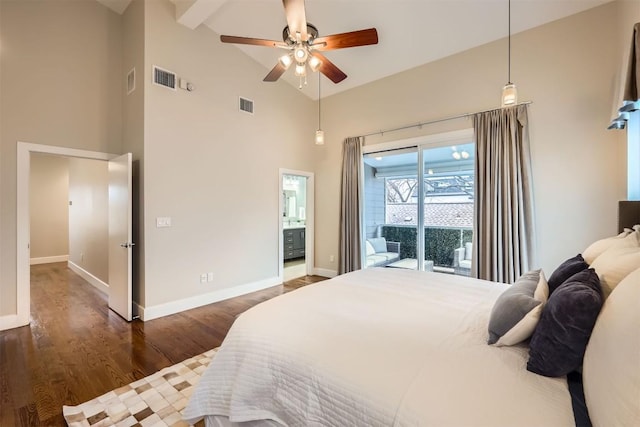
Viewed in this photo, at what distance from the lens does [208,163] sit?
155 inches

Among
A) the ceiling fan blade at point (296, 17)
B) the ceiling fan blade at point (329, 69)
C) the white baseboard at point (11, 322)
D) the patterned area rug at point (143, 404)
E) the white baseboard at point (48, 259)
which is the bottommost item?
the patterned area rug at point (143, 404)

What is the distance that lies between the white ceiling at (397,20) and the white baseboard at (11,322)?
13.1ft

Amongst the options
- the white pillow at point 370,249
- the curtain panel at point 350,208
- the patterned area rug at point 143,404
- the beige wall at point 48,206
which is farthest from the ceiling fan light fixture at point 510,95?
the beige wall at point 48,206

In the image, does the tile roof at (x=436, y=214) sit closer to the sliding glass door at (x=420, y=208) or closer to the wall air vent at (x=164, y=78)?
the sliding glass door at (x=420, y=208)

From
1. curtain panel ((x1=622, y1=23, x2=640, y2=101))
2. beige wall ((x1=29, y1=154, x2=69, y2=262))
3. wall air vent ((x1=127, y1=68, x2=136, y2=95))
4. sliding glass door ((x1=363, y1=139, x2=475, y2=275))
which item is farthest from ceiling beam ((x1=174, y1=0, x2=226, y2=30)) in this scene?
beige wall ((x1=29, y1=154, x2=69, y2=262))

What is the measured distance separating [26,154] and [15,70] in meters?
0.92

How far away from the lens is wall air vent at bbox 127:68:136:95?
3.53 m

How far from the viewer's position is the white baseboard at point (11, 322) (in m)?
3.03

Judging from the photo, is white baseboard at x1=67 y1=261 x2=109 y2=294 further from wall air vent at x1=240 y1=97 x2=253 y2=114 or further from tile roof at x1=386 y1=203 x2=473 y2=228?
tile roof at x1=386 y1=203 x2=473 y2=228

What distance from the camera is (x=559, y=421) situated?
815 mm

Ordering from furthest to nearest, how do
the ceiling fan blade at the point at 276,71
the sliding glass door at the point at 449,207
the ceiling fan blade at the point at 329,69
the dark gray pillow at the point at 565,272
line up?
the sliding glass door at the point at 449,207 → the ceiling fan blade at the point at 276,71 → the ceiling fan blade at the point at 329,69 → the dark gray pillow at the point at 565,272

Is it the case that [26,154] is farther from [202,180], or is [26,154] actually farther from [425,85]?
[425,85]

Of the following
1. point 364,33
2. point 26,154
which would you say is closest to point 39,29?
point 26,154

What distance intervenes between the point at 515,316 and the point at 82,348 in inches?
141
